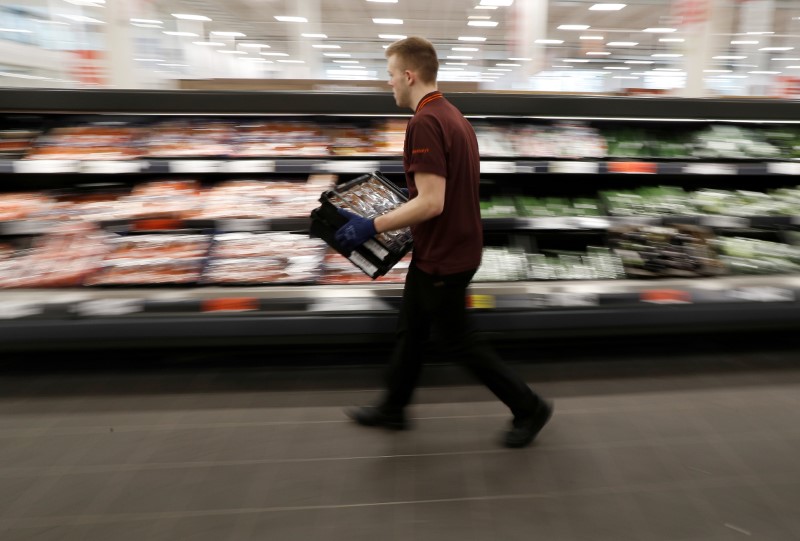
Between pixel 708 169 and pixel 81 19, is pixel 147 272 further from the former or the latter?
pixel 708 169

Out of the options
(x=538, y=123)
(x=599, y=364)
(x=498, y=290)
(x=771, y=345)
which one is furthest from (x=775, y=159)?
(x=498, y=290)

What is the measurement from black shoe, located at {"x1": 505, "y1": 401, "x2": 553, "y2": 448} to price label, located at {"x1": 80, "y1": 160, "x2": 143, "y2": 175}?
2.05 m

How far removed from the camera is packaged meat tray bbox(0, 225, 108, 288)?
2381 millimetres

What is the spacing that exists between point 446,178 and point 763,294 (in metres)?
1.85

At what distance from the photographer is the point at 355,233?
173 cm

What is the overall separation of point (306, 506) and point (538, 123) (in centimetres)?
227

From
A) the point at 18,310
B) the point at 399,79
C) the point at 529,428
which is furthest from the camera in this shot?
the point at 18,310

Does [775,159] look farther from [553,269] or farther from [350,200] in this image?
[350,200]

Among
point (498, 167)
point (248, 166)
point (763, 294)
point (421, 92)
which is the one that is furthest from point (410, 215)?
point (763, 294)

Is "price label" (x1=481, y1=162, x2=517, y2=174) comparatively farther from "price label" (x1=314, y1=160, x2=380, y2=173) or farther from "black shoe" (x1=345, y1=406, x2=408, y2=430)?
"black shoe" (x1=345, y1=406, x2=408, y2=430)

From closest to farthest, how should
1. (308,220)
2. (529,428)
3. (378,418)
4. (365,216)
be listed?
(365,216) → (529,428) → (378,418) → (308,220)

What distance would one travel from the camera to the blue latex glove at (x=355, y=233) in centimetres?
173

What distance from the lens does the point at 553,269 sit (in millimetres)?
2631

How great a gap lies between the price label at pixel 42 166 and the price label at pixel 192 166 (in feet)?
1.41
